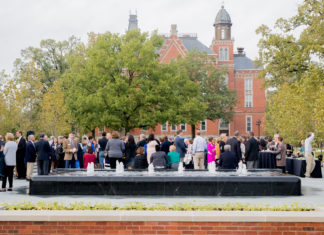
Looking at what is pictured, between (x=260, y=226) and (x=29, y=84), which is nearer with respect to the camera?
(x=260, y=226)

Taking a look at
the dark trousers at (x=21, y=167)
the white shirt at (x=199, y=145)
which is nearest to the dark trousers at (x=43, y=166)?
the dark trousers at (x=21, y=167)

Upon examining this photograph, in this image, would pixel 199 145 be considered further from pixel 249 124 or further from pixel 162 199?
pixel 249 124

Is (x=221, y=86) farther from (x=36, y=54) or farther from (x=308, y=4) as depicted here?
(x=308, y=4)

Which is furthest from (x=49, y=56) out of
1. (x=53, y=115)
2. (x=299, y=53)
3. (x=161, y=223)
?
(x=161, y=223)

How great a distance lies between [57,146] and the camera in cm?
2014

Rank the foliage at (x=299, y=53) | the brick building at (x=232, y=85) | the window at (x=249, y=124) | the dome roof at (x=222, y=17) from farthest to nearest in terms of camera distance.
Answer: the dome roof at (x=222, y=17), the window at (x=249, y=124), the brick building at (x=232, y=85), the foliage at (x=299, y=53)

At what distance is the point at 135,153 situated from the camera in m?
19.2

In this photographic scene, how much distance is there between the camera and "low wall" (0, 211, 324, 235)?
7211mm

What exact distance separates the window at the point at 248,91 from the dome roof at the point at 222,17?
33.4 ft

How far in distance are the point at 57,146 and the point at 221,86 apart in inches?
1791

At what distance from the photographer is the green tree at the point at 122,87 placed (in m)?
42.3

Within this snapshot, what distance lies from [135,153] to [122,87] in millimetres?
23927

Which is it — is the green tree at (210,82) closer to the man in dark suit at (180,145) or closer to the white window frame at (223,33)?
the white window frame at (223,33)

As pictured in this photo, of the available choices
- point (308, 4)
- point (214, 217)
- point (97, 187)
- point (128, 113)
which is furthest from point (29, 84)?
point (214, 217)
